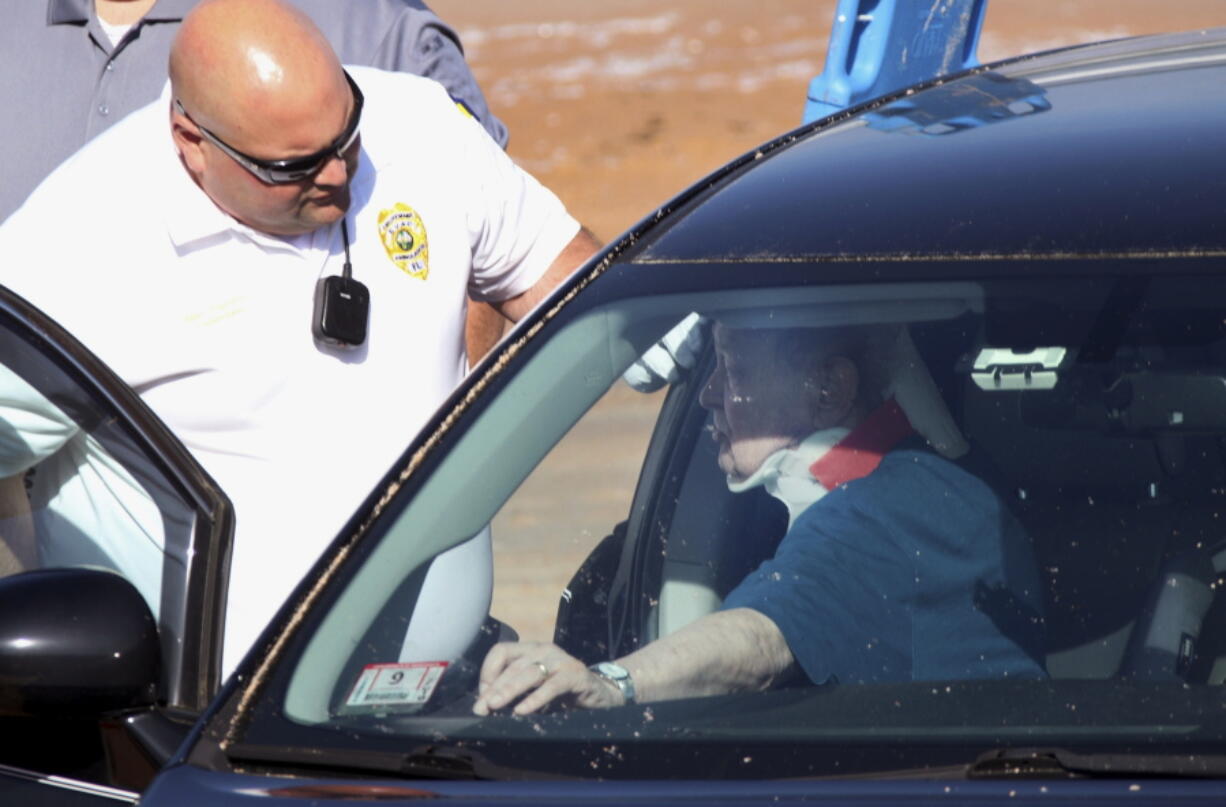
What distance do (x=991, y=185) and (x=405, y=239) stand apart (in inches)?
52.3

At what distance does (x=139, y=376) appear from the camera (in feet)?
9.59

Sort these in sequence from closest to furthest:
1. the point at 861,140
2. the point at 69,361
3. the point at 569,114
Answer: the point at 69,361, the point at 861,140, the point at 569,114

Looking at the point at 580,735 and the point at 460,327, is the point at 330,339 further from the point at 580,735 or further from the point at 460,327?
the point at 580,735

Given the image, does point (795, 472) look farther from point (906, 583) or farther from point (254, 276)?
point (254, 276)

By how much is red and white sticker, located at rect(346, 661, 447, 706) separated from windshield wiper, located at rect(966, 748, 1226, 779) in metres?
0.62

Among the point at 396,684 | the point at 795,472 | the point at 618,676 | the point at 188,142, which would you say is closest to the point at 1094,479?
the point at 795,472

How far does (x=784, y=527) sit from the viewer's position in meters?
2.10

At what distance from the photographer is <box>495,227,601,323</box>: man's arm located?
12.1ft

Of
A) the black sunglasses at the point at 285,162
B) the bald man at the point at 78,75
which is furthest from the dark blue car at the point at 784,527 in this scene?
the bald man at the point at 78,75

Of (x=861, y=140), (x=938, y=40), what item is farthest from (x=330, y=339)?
(x=938, y=40)

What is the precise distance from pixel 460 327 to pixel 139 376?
24.1 inches

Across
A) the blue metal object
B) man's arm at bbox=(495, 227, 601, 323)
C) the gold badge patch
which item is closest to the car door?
the gold badge patch

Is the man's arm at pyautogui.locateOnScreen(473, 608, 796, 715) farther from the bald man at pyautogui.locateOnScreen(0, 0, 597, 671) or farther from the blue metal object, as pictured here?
the blue metal object

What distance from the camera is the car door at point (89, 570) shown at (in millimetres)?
2008
